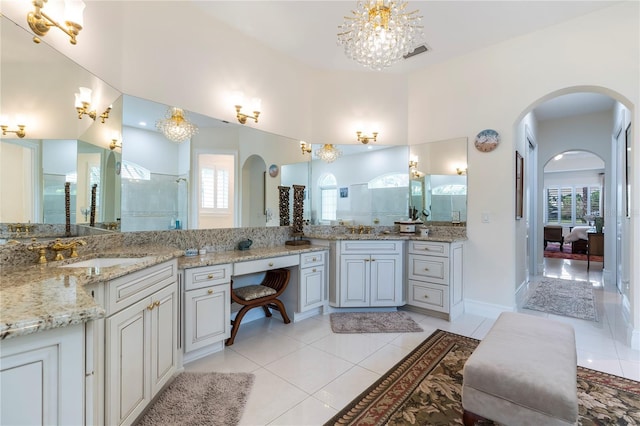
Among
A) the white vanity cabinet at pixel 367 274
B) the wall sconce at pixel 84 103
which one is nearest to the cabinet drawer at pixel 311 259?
the white vanity cabinet at pixel 367 274

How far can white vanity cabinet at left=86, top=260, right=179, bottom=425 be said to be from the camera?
139 centimetres

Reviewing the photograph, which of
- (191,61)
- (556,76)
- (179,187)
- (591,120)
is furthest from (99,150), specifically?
(591,120)

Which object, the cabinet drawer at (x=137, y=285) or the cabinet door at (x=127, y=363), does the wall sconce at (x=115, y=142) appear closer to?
the cabinet drawer at (x=137, y=285)

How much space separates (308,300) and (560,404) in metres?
2.36

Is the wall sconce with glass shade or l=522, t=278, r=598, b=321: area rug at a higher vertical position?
the wall sconce with glass shade

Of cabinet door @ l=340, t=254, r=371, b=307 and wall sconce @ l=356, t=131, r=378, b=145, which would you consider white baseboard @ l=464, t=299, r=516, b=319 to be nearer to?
cabinet door @ l=340, t=254, r=371, b=307

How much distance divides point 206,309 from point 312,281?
1.27 meters

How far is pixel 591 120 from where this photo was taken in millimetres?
5516

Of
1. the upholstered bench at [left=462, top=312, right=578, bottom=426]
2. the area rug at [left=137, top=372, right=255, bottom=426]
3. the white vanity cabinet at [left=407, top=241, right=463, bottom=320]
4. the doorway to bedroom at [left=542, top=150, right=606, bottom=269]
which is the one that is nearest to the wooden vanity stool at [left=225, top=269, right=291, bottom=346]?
the area rug at [left=137, top=372, right=255, bottom=426]

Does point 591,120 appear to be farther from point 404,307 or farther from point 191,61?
point 191,61

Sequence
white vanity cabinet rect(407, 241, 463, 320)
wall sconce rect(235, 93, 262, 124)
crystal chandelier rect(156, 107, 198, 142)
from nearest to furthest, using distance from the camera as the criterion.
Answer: crystal chandelier rect(156, 107, 198, 142) < wall sconce rect(235, 93, 262, 124) < white vanity cabinet rect(407, 241, 463, 320)

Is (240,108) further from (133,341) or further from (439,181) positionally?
(439,181)

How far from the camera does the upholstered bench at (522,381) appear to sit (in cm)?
134

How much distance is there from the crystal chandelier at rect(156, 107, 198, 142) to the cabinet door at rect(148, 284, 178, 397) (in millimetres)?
1437
